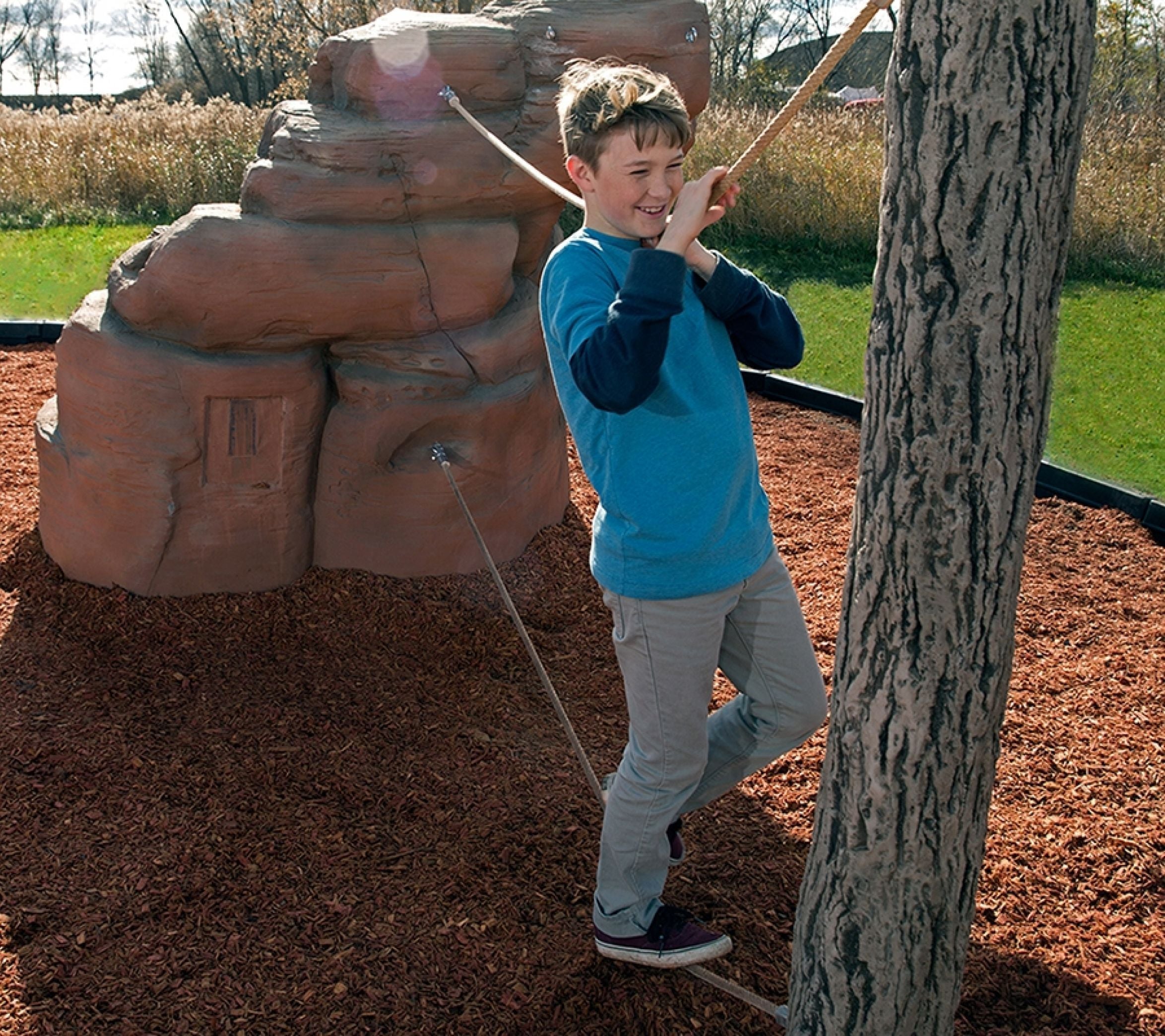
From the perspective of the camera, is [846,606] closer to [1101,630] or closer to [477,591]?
[477,591]

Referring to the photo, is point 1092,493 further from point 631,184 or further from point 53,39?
point 53,39

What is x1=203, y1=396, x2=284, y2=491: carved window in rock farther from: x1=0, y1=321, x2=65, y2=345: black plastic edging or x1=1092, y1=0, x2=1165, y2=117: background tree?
x1=1092, y1=0, x2=1165, y2=117: background tree

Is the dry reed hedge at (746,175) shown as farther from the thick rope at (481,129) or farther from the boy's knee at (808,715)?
the boy's knee at (808,715)

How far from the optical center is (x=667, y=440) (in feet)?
7.17

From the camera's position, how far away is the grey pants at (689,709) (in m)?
2.29

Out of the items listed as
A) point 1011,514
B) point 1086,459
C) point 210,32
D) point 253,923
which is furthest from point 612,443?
point 210,32

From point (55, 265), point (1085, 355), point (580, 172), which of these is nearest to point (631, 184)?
point (580, 172)

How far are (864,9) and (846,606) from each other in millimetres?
959

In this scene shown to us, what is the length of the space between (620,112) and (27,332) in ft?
18.9

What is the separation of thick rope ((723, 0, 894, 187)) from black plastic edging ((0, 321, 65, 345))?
19.0 ft

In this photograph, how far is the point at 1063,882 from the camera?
9.70ft

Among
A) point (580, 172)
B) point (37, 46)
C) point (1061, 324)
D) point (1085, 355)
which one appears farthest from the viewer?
point (37, 46)

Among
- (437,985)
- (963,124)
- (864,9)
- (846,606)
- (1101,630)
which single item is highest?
(864,9)

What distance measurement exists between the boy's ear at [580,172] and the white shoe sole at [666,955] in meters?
1.59
